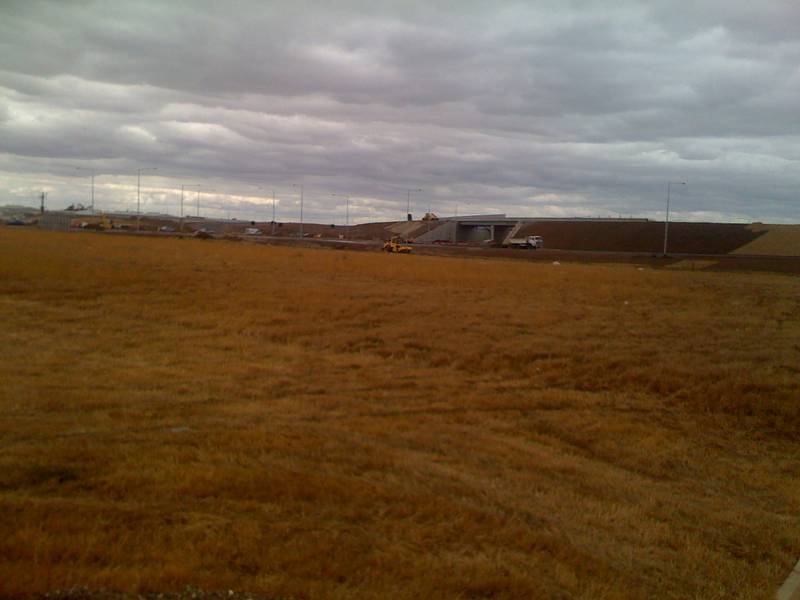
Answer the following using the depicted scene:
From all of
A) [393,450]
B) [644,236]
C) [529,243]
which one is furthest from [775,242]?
[393,450]

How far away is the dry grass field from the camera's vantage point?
22.3 feet

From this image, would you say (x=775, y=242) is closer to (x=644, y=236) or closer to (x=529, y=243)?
(x=644, y=236)

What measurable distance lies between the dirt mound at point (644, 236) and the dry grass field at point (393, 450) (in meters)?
78.0

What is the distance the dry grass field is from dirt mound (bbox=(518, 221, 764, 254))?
78035mm

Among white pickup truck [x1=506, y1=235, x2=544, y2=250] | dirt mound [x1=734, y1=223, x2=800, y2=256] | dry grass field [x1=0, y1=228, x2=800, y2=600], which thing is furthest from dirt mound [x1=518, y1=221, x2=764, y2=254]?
dry grass field [x1=0, y1=228, x2=800, y2=600]

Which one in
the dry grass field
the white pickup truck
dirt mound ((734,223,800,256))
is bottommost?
the dry grass field

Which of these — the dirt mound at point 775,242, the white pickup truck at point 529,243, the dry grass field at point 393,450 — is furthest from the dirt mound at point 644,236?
the dry grass field at point 393,450

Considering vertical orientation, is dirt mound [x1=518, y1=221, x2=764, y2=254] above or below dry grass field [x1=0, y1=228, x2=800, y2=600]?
above

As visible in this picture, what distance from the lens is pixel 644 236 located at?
365ft

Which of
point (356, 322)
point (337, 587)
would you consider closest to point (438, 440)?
point (337, 587)

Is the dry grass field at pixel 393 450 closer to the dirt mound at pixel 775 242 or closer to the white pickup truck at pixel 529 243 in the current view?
the dirt mound at pixel 775 242

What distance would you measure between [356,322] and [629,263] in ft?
180

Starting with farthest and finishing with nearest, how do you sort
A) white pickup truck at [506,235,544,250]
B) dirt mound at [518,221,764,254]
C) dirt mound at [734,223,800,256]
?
white pickup truck at [506,235,544,250] < dirt mound at [518,221,764,254] < dirt mound at [734,223,800,256]

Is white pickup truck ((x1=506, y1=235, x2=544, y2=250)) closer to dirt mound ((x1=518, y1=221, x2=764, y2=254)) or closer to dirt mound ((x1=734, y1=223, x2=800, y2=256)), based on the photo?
dirt mound ((x1=518, y1=221, x2=764, y2=254))
